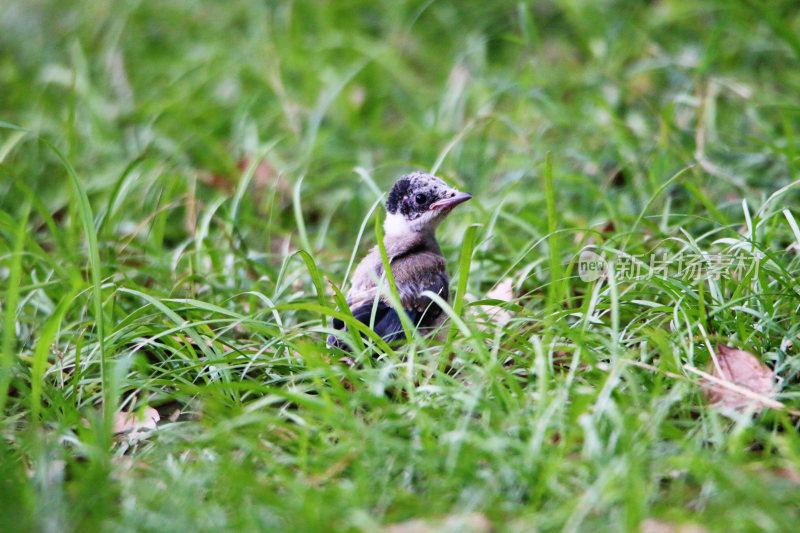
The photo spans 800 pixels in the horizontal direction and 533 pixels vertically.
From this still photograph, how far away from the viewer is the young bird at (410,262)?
3600mm

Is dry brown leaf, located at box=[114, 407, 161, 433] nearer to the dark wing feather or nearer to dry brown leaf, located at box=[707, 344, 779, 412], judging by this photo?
the dark wing feather

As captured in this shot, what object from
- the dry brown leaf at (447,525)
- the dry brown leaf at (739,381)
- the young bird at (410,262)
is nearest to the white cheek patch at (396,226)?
the young bird at (410,262)

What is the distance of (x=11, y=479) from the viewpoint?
2475mm

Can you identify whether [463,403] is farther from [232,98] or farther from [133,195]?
[232,98]

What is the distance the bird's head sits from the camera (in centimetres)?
412

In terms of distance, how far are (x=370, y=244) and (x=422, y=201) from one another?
40.2 inches

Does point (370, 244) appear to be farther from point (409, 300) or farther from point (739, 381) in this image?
point (739, 381)

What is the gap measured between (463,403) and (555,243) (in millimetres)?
966

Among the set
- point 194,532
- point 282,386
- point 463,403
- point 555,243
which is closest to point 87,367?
point 282,386

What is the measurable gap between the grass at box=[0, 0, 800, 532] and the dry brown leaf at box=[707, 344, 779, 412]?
0.06 meters

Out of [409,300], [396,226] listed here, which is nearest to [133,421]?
[409,300]

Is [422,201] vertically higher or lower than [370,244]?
higher

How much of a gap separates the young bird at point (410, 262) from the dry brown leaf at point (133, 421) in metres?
0.79

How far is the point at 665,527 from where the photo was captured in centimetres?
219
